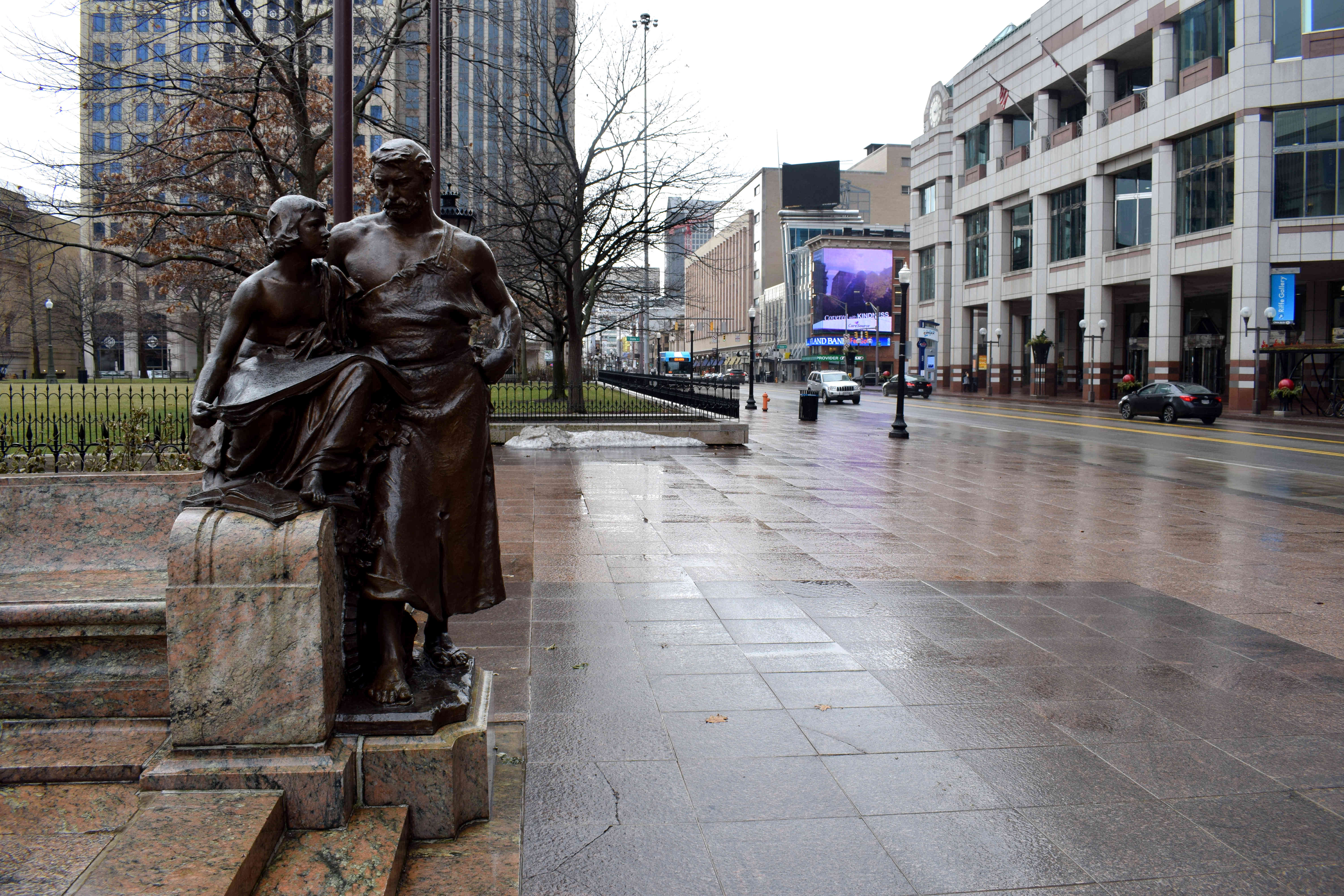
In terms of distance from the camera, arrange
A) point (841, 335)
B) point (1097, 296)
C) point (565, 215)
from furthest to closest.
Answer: point (841, 335), point (1097, 296), point (565, 215)

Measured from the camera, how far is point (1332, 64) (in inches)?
1362

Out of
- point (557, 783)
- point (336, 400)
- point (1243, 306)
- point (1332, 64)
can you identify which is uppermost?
point (1332, 64)

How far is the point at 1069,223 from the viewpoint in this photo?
168 ft

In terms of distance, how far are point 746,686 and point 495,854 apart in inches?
79.4

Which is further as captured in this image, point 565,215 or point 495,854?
point 565,215

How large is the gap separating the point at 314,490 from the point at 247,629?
485 millimetres

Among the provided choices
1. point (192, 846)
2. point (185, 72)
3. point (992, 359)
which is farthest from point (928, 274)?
point (192, 846)

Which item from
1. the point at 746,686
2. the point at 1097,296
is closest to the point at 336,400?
the point at 746,686

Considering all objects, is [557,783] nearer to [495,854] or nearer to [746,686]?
[495,854]

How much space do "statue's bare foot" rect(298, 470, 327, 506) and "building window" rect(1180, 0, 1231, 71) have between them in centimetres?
4549

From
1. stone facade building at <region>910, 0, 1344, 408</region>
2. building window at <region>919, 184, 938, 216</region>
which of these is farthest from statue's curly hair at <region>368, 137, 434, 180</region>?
building window at <region>919, 184, 938, 216</region>

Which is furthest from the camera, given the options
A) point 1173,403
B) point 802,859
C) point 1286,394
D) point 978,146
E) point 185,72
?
point 978,146

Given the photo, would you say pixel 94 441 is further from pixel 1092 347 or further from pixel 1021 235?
pixel 1021 235

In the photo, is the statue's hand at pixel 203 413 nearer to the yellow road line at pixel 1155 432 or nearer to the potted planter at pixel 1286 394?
the yellow road line at pixel 1155 432
